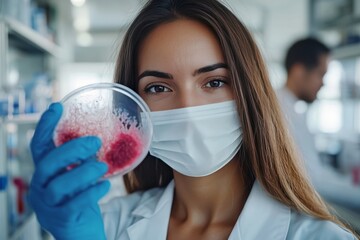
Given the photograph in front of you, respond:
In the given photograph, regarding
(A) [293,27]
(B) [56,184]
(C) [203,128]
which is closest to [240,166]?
(C) [203,128]

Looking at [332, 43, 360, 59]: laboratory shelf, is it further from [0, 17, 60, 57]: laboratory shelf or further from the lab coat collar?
[0, 17, 60, 57]: laboratory shelf

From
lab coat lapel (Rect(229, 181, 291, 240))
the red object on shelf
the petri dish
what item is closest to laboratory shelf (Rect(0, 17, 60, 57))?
the red object on shelf

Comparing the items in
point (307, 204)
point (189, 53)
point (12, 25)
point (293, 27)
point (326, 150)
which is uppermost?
point (293, 27)

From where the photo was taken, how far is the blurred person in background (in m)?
2.53

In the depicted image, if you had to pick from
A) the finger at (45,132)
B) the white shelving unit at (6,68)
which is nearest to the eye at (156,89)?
the finger at (45,132)

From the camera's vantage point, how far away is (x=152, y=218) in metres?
1.11

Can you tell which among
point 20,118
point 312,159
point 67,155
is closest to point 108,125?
point 67,155

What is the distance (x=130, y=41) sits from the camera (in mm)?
1115

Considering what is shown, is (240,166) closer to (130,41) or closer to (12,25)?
(130,41)

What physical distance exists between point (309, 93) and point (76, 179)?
2294 mm

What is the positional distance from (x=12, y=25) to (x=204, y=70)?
1.28m

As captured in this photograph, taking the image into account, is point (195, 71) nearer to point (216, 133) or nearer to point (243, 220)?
point (216, 133)

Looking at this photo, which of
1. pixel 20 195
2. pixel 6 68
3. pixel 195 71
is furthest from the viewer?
pixel 20 195

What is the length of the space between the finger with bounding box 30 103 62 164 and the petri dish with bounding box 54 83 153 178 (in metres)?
0.02
